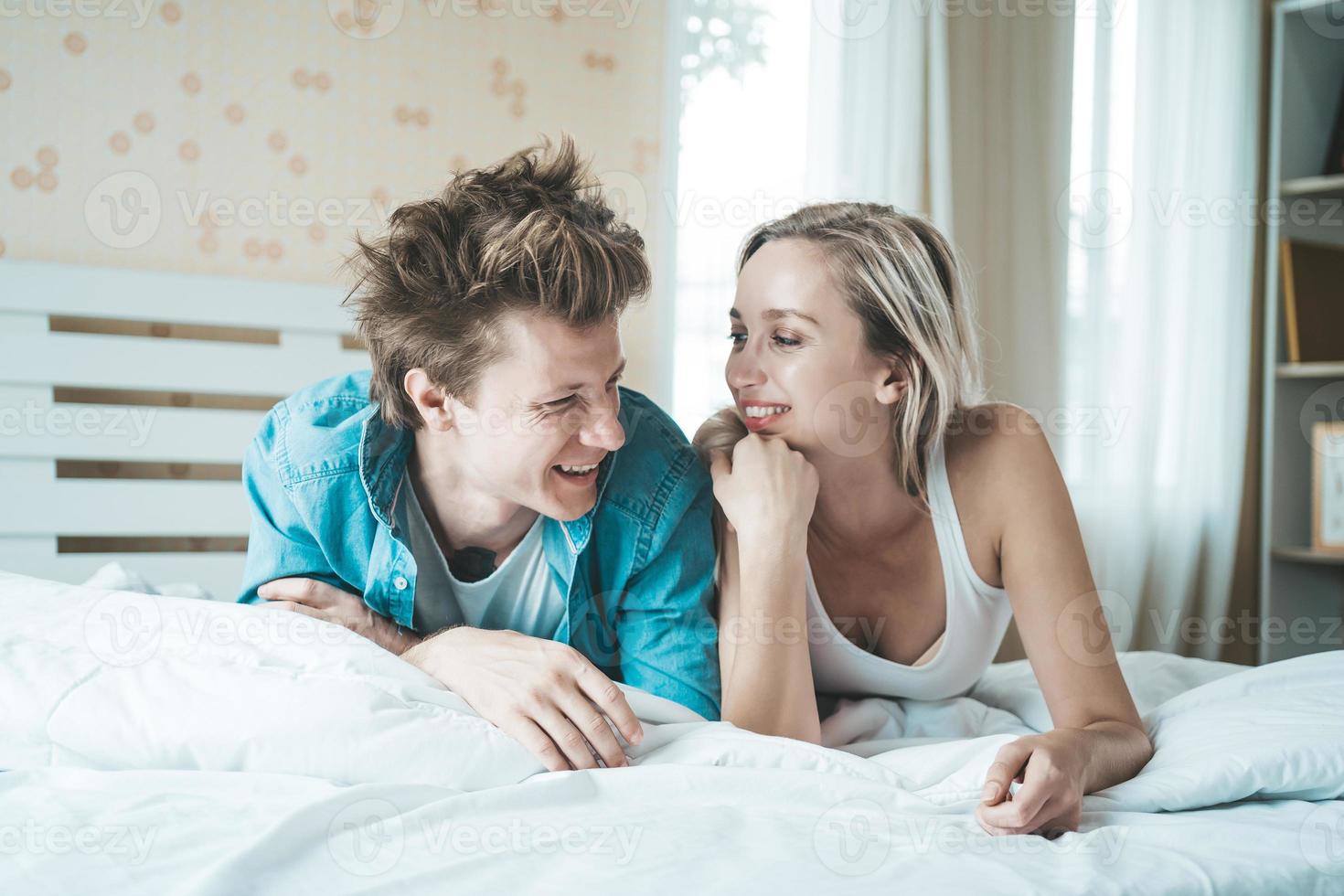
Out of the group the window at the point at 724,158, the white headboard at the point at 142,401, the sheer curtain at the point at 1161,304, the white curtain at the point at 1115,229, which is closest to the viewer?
the white headboard at the point at 142,401

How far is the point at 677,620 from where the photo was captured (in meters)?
1.19

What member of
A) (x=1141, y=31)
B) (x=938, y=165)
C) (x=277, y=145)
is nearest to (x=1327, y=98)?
(x=1141, y=31)

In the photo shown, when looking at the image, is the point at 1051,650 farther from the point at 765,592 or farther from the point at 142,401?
the point at 142,401

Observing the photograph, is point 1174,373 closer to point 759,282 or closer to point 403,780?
point 759,282

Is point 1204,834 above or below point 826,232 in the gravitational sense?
below

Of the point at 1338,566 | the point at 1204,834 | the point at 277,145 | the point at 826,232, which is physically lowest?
the point at 1338,566

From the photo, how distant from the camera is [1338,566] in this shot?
3.12m

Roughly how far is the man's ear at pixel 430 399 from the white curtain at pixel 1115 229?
165 centimetres

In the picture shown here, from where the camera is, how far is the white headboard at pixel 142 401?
75.7 inches

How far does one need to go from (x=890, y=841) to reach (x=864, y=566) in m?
0.63

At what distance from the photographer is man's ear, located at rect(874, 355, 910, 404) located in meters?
1.29

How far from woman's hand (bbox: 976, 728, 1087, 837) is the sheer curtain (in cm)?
215

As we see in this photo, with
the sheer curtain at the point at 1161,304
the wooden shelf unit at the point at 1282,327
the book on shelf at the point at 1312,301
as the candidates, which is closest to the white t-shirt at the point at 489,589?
the sheer curtain at the point at 1161,304

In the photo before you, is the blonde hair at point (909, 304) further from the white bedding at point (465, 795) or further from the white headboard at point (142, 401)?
the white headboard at point (142, 401)
